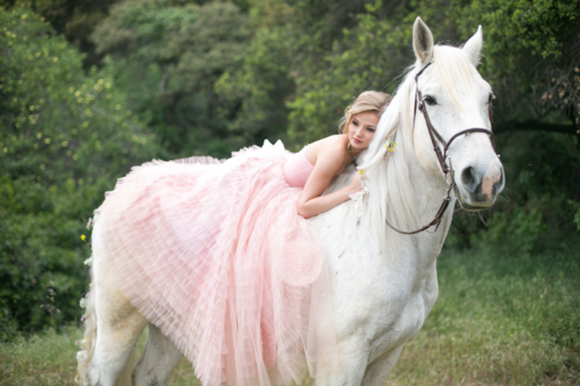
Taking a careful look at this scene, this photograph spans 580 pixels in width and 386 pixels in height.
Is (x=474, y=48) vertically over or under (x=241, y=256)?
over

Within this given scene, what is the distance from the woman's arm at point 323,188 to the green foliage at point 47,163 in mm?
4151

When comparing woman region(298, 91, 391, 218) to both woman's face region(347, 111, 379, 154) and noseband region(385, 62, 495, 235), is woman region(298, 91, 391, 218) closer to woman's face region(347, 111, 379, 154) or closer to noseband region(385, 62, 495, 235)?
woman's face region(347, 111, 379, 154)

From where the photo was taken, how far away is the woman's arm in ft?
8.64

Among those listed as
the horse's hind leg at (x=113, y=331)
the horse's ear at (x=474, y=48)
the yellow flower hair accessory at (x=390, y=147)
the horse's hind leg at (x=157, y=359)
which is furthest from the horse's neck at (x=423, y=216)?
the horse's hind leg at (x=157, y=359)

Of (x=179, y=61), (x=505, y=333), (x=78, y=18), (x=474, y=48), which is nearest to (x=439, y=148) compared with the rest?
(x=474, y=48)

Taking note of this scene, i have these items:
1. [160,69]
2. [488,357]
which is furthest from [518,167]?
[160,69]

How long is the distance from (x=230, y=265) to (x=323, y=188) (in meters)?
0.69

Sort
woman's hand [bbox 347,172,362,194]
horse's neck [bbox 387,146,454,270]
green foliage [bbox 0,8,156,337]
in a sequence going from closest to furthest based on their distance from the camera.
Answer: horse's neck [bbox 387,146,454,270] → woman's hand [bbox 347,172,362,194] → green foliage [bbox 0,8,156,337]

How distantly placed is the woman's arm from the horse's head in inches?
17.4

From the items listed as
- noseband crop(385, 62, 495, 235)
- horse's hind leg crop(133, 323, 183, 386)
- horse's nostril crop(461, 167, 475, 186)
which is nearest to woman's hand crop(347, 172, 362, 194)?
noseband crop(385, 62, 495, 235)

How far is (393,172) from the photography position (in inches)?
99.6

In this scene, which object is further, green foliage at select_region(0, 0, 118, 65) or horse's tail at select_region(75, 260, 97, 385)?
green foliage at select_region(0, 0, 118, 65)

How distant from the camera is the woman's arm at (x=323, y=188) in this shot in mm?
2635

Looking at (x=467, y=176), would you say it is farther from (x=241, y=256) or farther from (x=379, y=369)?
(x=379, y=369)
